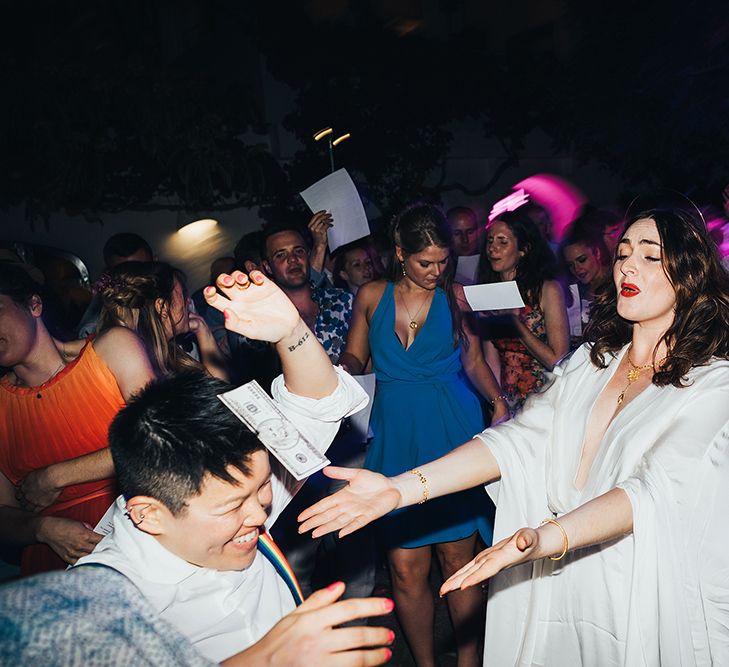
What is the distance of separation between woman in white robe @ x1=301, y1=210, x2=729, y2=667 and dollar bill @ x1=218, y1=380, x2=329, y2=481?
42cm

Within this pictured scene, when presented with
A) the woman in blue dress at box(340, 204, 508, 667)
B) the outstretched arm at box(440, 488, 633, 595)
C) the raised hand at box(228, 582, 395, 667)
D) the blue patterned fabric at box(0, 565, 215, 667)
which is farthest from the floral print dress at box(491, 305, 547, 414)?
the blue patterned fabric at box(0, 565, 215, 667)

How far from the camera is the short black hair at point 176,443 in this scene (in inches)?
62.0

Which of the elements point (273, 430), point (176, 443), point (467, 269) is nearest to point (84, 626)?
point (273, 430)

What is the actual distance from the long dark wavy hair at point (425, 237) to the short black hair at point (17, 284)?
1861 mm

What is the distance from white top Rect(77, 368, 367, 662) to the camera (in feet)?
4.99

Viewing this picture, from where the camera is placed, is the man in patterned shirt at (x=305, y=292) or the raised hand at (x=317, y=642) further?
the man in patterned shirt at (x=305, y=292)

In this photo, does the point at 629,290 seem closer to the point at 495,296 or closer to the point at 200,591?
the point at 495,296

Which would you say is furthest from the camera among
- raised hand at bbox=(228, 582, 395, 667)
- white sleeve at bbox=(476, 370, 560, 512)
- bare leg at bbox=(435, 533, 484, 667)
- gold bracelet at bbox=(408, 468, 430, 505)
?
bare leg at bbox=(435, 533, 484, 667)

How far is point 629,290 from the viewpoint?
214cm

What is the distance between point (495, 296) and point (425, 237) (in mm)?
536

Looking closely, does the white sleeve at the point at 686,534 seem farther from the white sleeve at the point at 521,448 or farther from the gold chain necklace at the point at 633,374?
the white sleeve at the point at 521,448

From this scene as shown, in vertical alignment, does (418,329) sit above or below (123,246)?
below

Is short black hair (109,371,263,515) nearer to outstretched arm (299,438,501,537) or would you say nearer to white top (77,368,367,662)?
white top (77,368,367,662)

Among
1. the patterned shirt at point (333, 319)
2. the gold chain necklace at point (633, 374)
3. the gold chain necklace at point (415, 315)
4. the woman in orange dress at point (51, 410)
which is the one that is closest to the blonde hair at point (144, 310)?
the woman in orange dress at point (51, 410)
